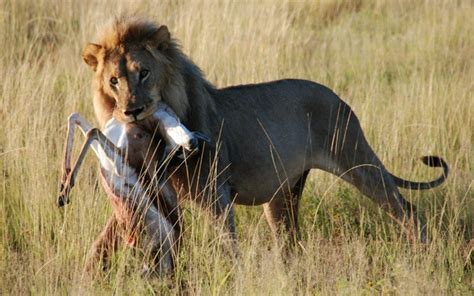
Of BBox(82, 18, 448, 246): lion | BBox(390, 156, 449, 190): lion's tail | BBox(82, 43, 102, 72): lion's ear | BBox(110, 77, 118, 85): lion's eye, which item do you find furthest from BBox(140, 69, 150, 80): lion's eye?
BBox(390, 156, 449, 190): lion's tail

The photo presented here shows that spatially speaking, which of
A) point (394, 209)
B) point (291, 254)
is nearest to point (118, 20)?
point (291, 254)

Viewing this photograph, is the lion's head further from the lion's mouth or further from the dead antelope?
the dead antelope

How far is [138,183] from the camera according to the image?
14.3 feet

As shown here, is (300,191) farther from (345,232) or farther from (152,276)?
(152,276)

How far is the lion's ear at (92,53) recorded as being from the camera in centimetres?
445

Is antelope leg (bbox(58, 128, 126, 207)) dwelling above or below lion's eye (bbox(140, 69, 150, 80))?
below

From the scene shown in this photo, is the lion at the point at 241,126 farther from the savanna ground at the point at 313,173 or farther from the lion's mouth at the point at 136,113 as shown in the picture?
the savanna ground at the point at 313,173

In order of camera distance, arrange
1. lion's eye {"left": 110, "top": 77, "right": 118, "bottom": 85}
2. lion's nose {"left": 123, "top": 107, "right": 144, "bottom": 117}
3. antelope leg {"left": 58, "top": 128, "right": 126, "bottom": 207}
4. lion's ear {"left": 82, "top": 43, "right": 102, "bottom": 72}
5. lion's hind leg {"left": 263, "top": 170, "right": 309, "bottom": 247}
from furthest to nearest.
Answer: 1. lion's hind leg {"left": 263, "top": 170, "right": 309, "bottom": 247}
2. lion's ear {"left": 82, "top": 43, "right": 102, "bottom": 72}
3. lion's eye {"left": 110, "top": 77, "right": 118, "bottom": 85}
4. lion's nose {"left": 123, "top": 107, "right": 144, "bottom": 117}
5. antelope leg {"left": 58, "top": 128, "right": 126, "bottom": 207}

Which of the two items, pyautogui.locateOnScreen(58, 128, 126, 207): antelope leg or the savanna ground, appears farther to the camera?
the savanna ground

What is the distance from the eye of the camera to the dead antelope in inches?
169

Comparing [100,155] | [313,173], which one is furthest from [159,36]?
[313,173]

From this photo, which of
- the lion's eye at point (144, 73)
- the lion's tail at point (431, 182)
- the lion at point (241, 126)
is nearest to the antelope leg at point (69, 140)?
the lion at point (241, 126)

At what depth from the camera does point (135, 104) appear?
13.8ft

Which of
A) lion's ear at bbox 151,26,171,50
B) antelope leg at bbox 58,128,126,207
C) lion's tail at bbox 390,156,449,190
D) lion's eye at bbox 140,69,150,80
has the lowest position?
lion's tail at bbox 390,156,449,190
